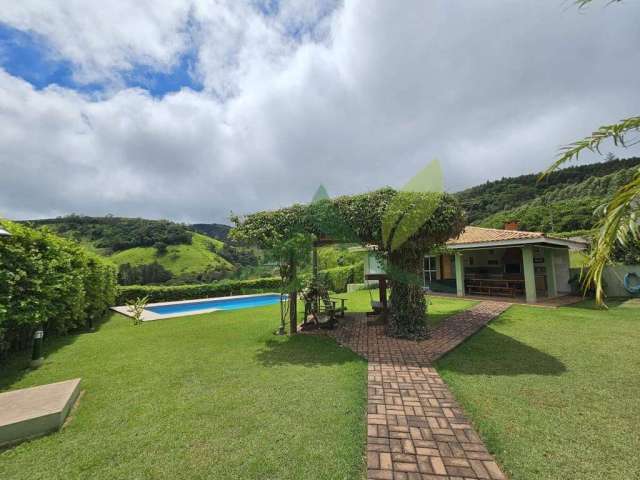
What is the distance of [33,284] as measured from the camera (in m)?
5.68

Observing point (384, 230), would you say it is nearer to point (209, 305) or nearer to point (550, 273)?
point (550, 273)

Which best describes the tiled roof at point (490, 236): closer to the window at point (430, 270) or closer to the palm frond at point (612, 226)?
the window at point (430, 270)

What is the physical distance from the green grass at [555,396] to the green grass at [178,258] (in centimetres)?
4251

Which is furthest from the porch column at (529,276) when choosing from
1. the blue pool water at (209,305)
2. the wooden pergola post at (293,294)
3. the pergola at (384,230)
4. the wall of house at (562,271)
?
the blue pool water at (209,305)

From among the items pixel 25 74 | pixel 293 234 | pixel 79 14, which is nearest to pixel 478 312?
pixel 293 234

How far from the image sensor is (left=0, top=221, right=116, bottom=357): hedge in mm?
5176

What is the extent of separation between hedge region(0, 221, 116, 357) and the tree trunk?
7851 millimetres

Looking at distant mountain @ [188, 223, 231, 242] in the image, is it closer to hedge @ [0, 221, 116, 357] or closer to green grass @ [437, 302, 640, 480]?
hedge @ [0, 221, 116, 357]

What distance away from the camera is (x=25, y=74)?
880 cm

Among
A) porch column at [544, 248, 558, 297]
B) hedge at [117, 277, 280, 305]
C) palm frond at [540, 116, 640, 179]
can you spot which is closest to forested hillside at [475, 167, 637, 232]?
porch column at [544, 248, 558, 297]

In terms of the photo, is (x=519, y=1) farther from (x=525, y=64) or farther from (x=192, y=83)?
(x=192, y=83)

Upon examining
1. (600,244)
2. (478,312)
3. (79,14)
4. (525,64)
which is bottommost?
(478,312)

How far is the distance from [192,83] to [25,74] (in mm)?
5148

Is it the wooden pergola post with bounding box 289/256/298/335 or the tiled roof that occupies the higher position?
the tiled roof
